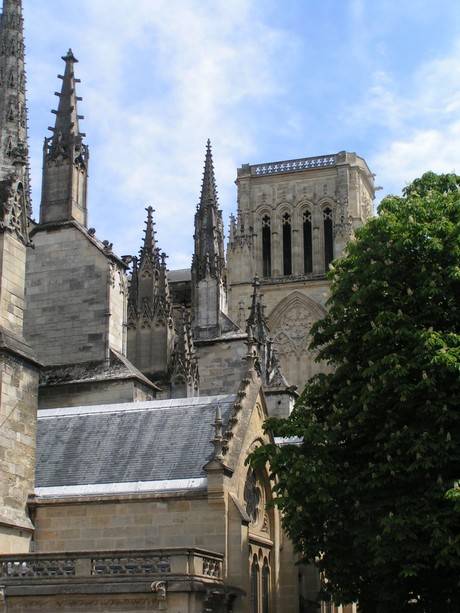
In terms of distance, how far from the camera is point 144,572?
17203mm

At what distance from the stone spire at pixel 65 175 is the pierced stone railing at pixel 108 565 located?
42.6 feet

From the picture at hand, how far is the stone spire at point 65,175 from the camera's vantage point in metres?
28.9

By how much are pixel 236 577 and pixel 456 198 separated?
8.62 m

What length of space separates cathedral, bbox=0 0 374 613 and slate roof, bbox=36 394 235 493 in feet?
0.14

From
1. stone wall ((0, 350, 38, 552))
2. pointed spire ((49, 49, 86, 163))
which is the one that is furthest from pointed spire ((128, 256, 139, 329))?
stone wall ((0, 350, 38, 552))

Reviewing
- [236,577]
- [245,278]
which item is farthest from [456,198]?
[245,278]

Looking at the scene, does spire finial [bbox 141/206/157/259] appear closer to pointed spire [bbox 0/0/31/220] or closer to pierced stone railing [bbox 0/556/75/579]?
pointed spire [bbox 0/0/31/220]

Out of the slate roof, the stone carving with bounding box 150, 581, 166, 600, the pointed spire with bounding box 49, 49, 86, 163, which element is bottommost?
the stone carving with bounding box 150, 581, 166, 600

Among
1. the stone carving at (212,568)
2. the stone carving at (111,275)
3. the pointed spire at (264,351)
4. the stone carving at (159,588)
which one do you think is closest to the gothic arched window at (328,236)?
the pointed spire at (264,351)

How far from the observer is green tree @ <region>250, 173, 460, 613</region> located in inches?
669

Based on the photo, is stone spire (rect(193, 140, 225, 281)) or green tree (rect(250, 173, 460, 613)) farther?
stone spire (rect(193, 140, 225, 281))

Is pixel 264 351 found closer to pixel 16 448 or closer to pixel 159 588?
pixel 16 448

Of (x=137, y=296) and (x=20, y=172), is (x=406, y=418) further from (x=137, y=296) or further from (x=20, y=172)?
(x=137, y=296)

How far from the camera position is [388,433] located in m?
17.9
